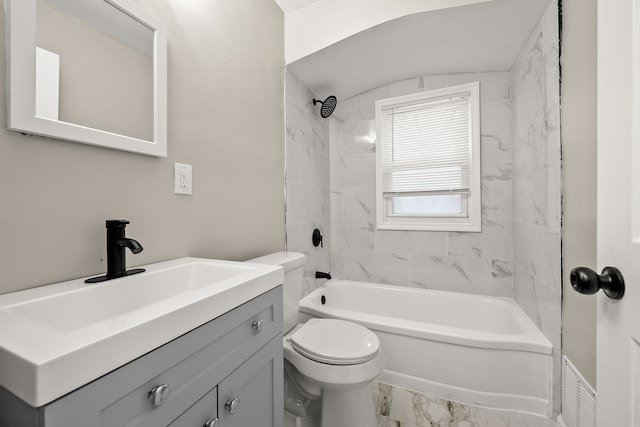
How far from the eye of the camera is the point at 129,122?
98cm

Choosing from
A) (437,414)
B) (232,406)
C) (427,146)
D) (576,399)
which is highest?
(427,146)

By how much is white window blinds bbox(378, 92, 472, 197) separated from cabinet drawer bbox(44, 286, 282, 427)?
1922 mm

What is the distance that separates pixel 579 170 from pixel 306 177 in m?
1.62

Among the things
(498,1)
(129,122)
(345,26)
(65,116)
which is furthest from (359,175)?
(65,116)

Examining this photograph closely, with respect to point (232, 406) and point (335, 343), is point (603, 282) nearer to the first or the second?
point (232, 406)

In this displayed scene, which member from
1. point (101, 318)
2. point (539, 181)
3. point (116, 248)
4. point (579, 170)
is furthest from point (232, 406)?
point (539, 181)

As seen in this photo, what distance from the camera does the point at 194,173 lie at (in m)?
1.23

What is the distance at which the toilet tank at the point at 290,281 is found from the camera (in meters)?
1.45

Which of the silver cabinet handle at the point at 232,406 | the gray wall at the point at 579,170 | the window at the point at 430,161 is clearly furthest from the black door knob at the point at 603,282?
the window at the point at 430,161

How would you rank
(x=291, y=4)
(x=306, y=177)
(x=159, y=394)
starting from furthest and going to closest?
(x=306, y=177) < (x=291, y=4) < (x=159, y=394)

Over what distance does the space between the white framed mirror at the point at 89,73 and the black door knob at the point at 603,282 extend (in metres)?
1.31

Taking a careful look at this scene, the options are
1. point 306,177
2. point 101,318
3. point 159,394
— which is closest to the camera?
point 159,394

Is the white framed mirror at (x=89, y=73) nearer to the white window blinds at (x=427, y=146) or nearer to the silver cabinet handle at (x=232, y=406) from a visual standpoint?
the silver cabinet handle at (x=232, y=406)

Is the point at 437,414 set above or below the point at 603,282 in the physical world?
below
